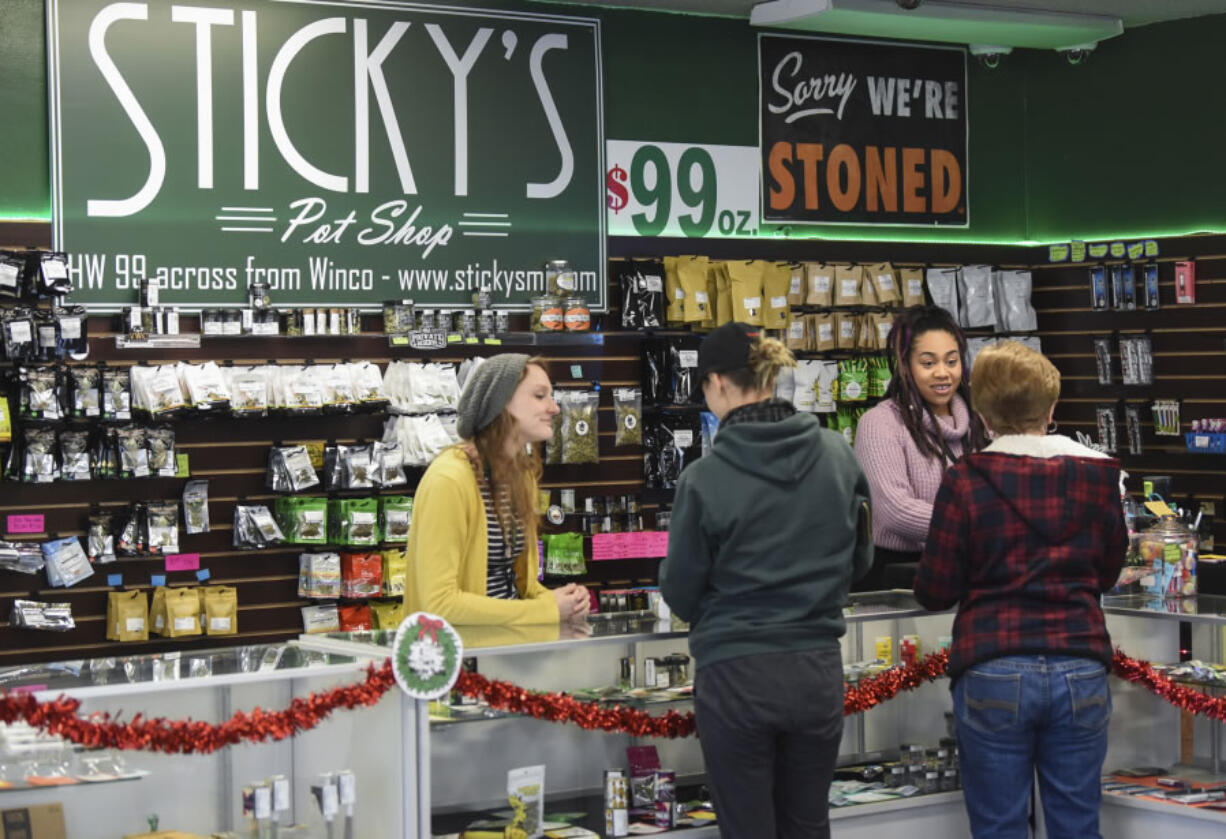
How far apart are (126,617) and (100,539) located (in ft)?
1.14

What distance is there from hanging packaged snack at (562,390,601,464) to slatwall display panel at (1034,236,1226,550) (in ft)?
9.49

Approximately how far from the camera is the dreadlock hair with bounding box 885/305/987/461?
174 inches

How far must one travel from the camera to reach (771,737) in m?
3.18

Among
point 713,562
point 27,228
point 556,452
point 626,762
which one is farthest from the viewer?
point 556,452

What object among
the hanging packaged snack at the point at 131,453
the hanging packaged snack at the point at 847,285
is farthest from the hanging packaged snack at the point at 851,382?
Answer: the hanging packaged snack at the point at 131,453

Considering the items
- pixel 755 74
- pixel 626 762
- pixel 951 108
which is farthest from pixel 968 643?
pixel 951 108

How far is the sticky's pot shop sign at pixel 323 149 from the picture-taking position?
6.82 meters

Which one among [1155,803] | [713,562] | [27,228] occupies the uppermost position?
[27,228]

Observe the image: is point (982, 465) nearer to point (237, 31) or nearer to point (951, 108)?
point (237, 31)

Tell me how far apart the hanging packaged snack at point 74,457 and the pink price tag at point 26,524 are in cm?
22

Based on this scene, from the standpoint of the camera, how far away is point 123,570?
6.82 meters

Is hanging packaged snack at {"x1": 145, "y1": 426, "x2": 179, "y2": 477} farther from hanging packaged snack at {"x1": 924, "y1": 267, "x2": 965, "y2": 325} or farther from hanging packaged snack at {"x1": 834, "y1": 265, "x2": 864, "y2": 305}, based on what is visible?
hanging packaged snack at {"x1": 924, "y1": 267, "x2": 965, "y2": 325}

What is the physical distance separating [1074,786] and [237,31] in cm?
518

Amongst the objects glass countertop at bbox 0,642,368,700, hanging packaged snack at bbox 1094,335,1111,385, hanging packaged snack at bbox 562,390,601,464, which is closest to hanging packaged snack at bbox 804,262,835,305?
hanging packaged snack at bbox 562,390,601,464
